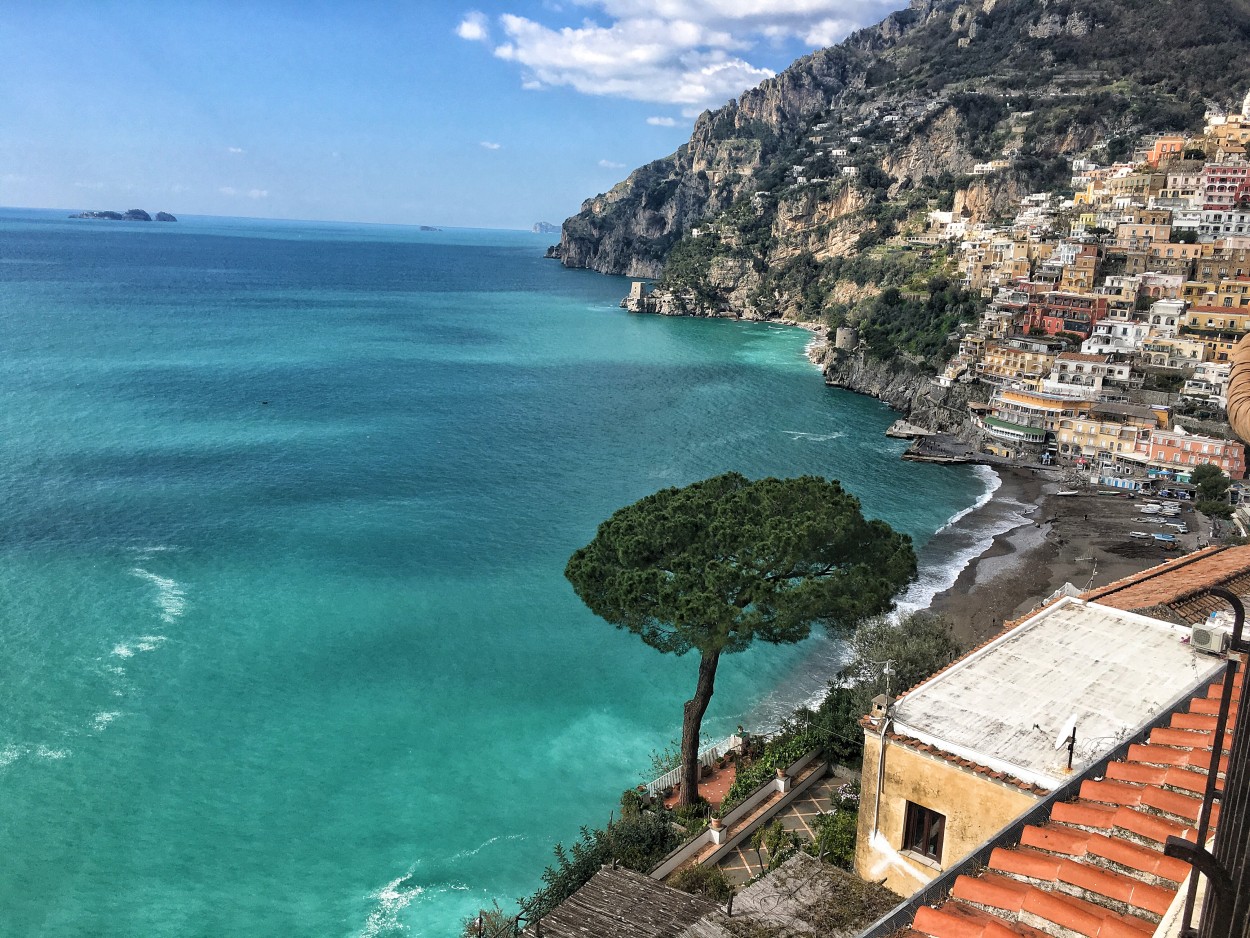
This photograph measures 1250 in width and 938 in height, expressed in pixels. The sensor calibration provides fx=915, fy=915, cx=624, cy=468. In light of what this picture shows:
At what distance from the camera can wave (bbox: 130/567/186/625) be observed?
2527 centimetres

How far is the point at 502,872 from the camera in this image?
16.2 meters

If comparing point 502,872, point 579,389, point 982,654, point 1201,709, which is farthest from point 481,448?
point 1201,709

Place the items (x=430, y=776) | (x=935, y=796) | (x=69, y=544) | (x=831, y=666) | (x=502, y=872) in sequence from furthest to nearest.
A: (x=69, y=544), (x=831, y=666), (x=430, y=776), (x=502, y=872), (x=935, y=796)

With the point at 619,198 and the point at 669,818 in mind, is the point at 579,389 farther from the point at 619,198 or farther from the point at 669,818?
the point at 619,198

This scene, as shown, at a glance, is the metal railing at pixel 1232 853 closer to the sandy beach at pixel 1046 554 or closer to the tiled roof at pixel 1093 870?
the tiled roof at pixel 1093 870

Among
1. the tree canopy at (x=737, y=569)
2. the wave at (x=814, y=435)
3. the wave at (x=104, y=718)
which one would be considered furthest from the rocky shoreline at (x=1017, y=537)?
the wave at (x=104, y=718)

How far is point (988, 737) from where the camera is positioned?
8750 mm

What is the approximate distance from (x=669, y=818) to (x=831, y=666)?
1047 cm

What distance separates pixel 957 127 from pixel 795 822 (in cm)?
10752

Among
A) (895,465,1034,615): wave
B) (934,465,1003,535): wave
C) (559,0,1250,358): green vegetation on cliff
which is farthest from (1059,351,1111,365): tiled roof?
(559,0,1250,358): green vegetation on cliff

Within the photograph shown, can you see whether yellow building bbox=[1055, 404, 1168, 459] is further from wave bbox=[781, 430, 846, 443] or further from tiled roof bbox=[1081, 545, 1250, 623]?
tiled roof bbox=[1081, 545, 1250, 623]

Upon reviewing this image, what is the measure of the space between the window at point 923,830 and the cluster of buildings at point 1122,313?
129 feet

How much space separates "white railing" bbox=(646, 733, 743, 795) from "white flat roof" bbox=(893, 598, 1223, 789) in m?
8.04

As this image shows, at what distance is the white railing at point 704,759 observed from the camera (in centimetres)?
1708
